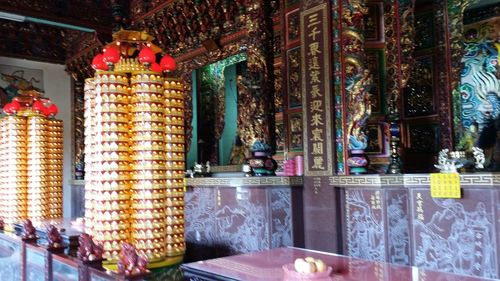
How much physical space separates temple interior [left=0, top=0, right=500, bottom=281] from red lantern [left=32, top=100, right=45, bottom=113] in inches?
0.5

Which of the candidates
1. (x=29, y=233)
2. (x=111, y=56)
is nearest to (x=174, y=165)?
(x=111, y=56)

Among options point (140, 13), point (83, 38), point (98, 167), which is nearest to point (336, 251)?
point (98, 167)

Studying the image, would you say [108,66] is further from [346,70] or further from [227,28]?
[227,28]

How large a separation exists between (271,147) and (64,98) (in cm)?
530

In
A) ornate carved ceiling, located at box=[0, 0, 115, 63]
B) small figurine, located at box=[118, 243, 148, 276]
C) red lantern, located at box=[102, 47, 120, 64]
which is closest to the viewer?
small figurine, located at box=[118, 243, 148, 276]

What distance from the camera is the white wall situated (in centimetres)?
793

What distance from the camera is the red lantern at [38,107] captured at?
185 inches

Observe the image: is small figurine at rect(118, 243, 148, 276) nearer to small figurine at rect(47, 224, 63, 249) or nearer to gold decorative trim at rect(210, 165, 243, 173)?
small figurine at rect(47, 224, 63, 249)

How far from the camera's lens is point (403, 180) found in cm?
298

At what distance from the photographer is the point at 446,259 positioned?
8.73ft

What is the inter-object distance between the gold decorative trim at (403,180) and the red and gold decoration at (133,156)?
52.8 inches

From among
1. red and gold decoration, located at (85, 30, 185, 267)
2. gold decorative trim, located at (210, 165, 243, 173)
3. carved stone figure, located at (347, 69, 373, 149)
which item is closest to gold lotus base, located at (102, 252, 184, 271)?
red and gold decoration, located at (85, 30, 185, 267)

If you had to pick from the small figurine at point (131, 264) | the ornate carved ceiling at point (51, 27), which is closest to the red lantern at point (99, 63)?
the small figurine at point (131, 264)

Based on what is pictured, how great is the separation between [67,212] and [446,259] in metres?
7.00
